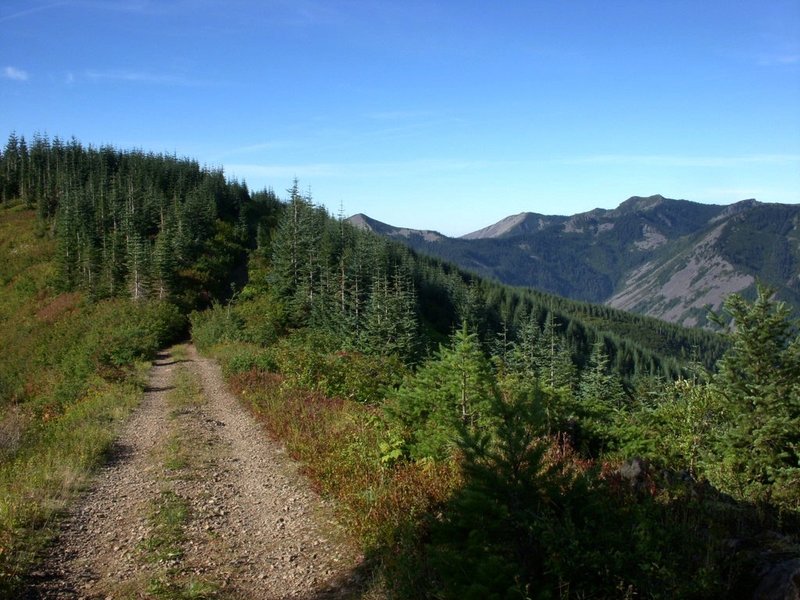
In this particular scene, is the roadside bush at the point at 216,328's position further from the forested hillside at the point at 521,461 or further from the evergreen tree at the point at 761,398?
the evergreen tree at the point at 761,398

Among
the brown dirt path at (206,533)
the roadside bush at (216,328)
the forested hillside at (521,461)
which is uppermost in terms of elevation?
the forested hillside at (521,461)

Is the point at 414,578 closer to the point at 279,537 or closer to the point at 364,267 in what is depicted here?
the point at 279,537

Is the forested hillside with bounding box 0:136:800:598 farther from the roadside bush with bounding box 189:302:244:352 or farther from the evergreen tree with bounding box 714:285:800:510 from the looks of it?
the roadside bush with bounding box 189:302:244:352

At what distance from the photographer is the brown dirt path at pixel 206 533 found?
622cm

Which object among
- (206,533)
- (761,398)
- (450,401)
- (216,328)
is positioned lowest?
(216,328)

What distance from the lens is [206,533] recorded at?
764cm

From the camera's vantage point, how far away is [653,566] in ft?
14.1

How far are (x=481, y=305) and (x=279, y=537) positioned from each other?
92910mm

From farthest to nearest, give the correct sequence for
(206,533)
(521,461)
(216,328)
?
(216,328) < (206,533) < (521,461)

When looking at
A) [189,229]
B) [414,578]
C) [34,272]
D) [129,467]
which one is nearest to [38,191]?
[34,272]

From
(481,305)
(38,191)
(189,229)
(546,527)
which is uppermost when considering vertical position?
(38,191)

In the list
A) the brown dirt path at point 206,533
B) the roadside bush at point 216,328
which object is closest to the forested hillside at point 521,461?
the brown dirt path at point 206,533

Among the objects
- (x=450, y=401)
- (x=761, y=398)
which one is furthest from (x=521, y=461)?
(x=761, y=398)

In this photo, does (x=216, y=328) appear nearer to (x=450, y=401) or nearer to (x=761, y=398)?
(x=450, y=401)
